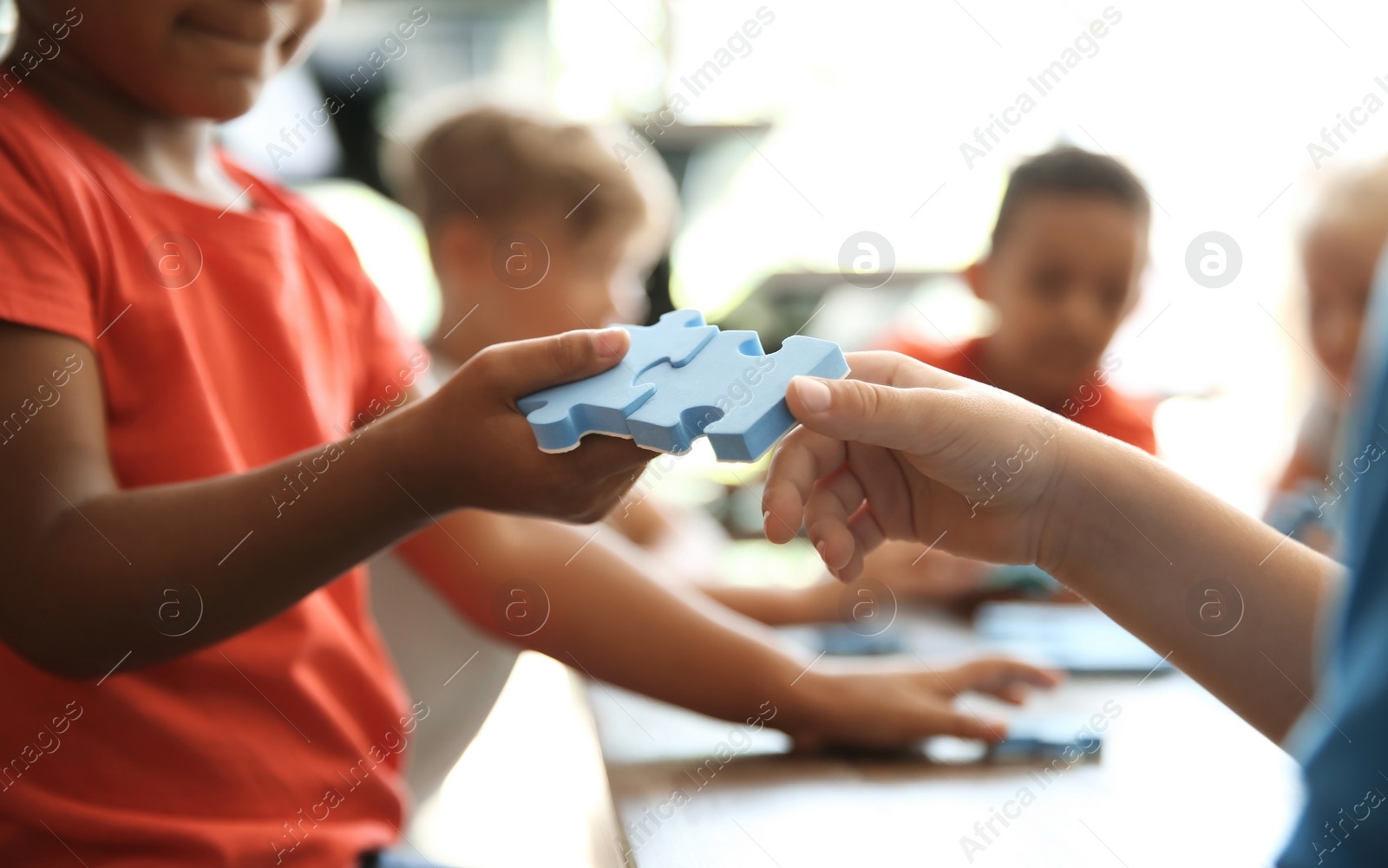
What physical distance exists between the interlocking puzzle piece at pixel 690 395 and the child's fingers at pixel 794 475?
0.11m

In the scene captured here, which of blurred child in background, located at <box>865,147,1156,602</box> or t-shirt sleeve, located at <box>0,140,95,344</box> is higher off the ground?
blurred child in background, located at <box>865,147,1156,602</box>

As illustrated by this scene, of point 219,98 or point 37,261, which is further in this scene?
point 219,98

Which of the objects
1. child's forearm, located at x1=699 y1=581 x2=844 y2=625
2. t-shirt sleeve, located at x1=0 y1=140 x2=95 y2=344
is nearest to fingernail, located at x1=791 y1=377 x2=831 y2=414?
t-shirt sleeve, located at x1=0 y1=140 x2=95 y2=344

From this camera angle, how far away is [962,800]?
2.30 ft

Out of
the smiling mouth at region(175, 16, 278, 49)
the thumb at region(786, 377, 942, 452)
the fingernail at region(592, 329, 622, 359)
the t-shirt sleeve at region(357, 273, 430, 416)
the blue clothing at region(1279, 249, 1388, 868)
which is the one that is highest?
the blue clothing at region(1279, 249, 1388, 868)

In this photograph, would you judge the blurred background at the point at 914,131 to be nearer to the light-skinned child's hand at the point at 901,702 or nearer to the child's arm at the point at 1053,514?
the light-skinned child's hand at the point at 901,702

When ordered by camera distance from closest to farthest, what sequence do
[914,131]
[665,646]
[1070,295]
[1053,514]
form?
A: 1. [1053,514]
2. [665,646]
3. [1070,295]
4. [914,131]

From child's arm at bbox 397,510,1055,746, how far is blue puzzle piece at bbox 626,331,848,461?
35 centimetres

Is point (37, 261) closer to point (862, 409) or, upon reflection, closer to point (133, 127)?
point (133, 127)

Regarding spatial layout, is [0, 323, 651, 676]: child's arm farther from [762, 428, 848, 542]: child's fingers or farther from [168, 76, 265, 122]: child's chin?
[168, 76, 265, 122]: child's chin

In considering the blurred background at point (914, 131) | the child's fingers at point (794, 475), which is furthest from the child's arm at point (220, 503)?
the blurred background at point (914, 131)

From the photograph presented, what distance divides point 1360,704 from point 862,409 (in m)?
0.31

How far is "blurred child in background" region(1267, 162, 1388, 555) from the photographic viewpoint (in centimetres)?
159

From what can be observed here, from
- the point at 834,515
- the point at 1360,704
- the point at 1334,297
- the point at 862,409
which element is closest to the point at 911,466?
the point at 834,515
